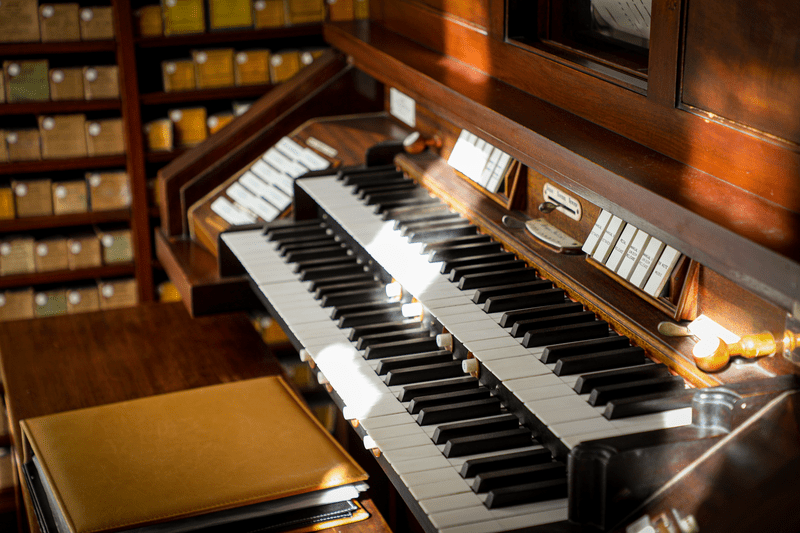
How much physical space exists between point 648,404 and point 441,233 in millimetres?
1058

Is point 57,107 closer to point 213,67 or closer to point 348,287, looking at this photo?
point 213,67

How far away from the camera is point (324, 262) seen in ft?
8.83

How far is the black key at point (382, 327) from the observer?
221cm

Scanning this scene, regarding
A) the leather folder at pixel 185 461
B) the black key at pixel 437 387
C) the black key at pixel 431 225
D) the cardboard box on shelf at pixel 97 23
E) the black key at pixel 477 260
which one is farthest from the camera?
the cardboard box on shelf at pixel 97 23

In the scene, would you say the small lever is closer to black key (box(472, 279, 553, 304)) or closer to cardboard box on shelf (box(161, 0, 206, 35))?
black key (box(472, 279, 553, 304))

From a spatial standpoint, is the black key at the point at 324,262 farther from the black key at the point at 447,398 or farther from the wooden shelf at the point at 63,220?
the wooden shelf at the point at 63,220

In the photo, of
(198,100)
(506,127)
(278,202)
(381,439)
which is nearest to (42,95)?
(198,100)

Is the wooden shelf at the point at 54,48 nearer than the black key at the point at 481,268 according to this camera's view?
No

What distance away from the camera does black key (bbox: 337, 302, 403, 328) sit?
7.54 feet

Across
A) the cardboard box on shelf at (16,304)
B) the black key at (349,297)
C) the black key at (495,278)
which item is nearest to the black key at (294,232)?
the black key at (349,297)

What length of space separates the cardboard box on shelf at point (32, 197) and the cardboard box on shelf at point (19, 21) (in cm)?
74

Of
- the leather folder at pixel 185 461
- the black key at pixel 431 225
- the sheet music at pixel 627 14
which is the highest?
the sheet music at pixel 627 14

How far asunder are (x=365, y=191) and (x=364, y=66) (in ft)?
2.30

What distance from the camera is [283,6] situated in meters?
4.84
